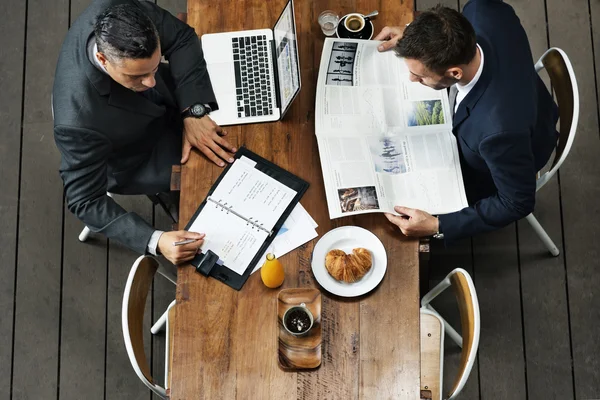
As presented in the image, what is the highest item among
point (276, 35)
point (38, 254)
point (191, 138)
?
point (276, 35)

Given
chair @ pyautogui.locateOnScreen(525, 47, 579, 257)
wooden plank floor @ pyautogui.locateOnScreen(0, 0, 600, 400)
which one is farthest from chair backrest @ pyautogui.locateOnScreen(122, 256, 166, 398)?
chair @ pyautogui.locateOnScreen(525, 47, 579, 257)

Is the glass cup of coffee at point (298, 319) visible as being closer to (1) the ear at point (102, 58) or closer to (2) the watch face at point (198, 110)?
(2) the watch face at point (198, 110)

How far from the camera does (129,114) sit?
2094mm

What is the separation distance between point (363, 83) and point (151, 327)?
1.40m

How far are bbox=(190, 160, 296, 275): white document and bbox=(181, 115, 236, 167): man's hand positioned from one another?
0.05m

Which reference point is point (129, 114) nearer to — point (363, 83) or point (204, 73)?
point (204, 73)

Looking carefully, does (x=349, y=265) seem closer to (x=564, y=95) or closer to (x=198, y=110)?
(x=198, y=110)

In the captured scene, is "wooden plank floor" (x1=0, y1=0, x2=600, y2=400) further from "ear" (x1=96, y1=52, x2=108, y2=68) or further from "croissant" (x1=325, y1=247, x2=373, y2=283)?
"ear" (x1=96, y1=52, x2=108, y2=68)

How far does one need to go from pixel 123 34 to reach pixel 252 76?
495 millimetres

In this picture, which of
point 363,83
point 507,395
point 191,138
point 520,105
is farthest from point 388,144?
point 507,395

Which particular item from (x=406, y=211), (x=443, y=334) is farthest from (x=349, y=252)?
(x=443, y=334)

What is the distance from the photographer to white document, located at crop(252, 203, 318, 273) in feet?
6.58

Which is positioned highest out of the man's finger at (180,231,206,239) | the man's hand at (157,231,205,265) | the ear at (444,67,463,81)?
the ear at (444,67,463,81)

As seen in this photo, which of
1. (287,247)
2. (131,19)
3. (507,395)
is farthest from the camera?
(507,395)
